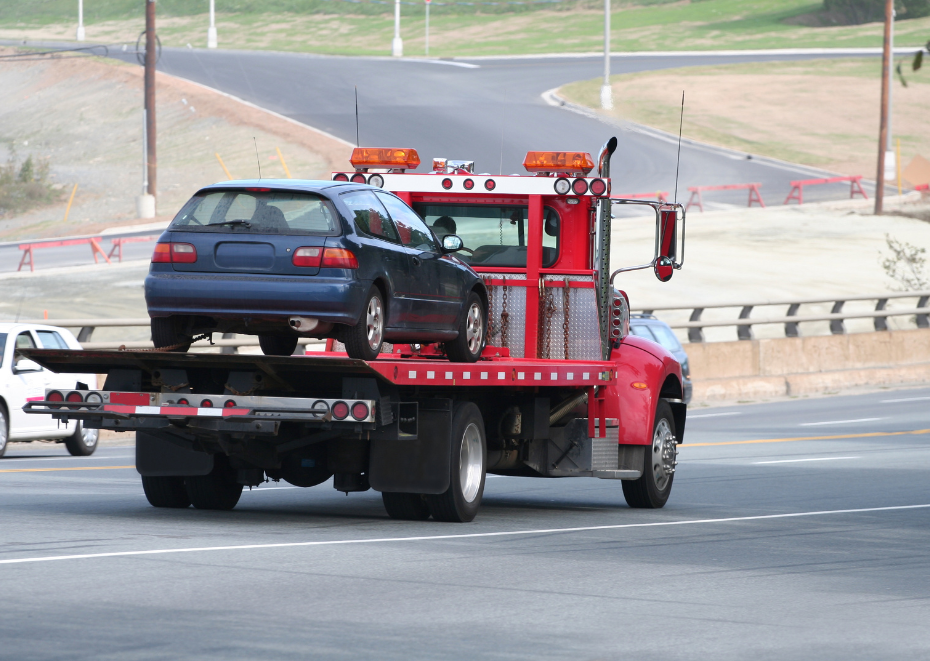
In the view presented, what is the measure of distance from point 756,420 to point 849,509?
37.4 feet

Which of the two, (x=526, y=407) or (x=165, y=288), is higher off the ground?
(x=165, y=288)

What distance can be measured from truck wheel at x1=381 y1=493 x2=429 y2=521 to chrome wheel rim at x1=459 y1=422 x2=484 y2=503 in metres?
0.34

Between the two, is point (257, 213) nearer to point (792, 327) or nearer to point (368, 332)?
point (368, 332)

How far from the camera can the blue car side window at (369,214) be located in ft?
36.7

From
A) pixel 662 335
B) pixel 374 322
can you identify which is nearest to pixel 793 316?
pixel 662 335

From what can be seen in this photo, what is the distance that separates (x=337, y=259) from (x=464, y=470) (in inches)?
81.2

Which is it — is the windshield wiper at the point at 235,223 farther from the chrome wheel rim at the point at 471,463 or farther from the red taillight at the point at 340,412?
the chrome wheel rim at the point at 471,463

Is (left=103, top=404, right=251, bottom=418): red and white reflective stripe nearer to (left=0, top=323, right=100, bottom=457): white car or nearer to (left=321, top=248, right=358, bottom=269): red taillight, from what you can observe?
(left=321, top=248, right=358, bottom=269): red taillight

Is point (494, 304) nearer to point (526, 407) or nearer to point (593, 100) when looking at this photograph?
point (526, 407)

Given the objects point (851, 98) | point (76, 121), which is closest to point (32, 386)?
point (76, 121)

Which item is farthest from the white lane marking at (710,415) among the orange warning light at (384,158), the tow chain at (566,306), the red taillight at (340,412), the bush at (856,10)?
the bush at (856,10)

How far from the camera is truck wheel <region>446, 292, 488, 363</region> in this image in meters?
12.1

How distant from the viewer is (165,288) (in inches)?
427

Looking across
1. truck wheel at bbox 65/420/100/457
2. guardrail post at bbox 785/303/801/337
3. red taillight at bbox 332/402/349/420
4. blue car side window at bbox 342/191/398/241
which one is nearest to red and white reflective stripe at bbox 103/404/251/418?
red taillight at bbox 332/402/349/420
